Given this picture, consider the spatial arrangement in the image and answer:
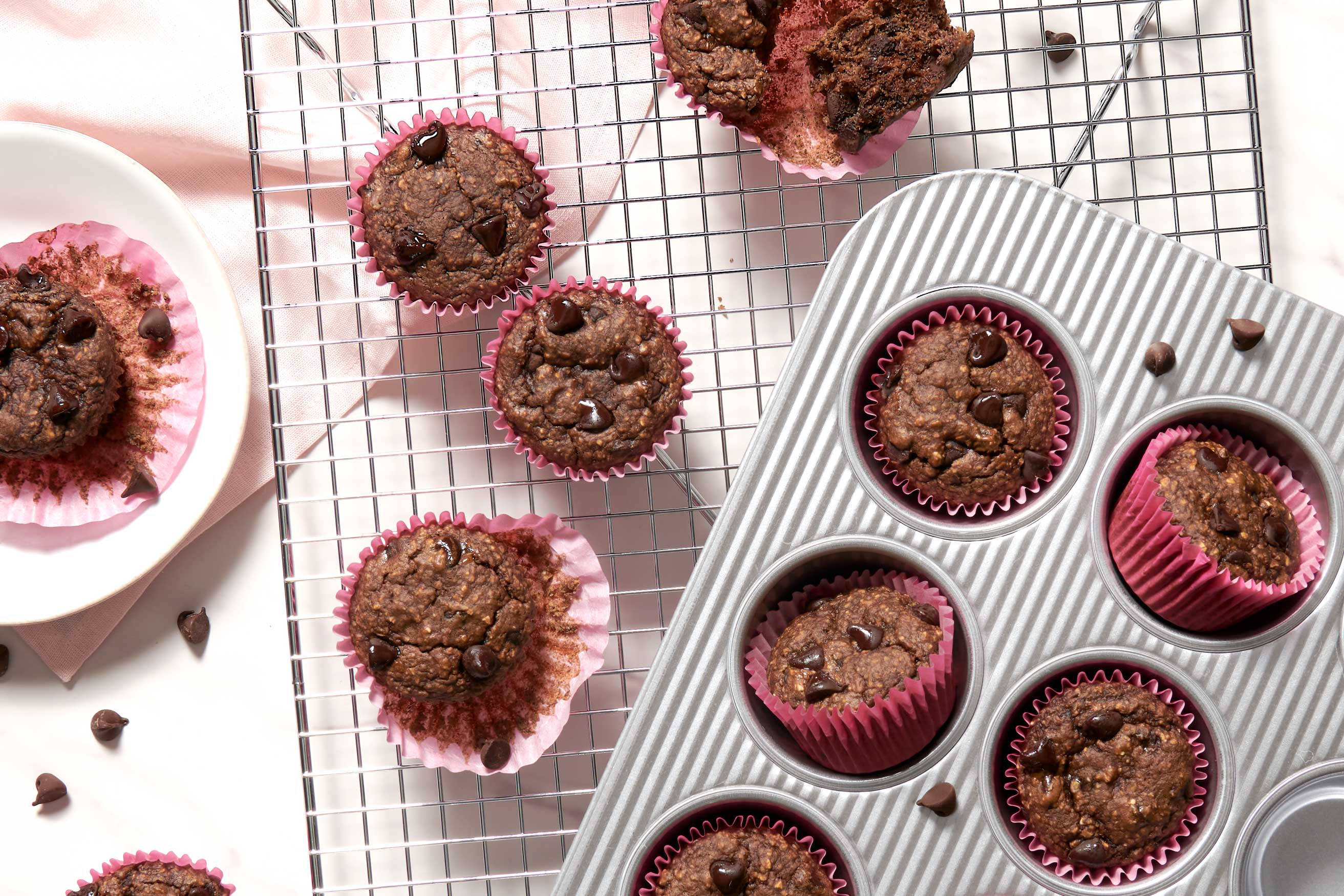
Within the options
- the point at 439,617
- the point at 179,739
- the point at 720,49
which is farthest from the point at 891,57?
the point at 179,739

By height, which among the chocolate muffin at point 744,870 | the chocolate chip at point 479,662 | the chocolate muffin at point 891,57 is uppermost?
the chocolate muffin at point 891,57

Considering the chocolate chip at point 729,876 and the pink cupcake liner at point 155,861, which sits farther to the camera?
the pink cupcake liner at point 155,861

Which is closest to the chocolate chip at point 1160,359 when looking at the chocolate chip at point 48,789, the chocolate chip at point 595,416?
the chocolate chip at point 595,416

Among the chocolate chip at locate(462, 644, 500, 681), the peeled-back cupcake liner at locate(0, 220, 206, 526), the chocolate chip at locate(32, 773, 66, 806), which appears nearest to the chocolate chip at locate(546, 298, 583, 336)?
the chocolate chip at locate(462, 644, 500, 681)

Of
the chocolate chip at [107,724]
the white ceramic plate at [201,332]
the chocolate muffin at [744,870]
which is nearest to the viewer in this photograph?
the chocolate muffin at [744,870]

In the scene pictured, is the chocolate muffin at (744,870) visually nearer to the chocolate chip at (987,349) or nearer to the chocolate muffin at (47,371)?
the chocolate chip at (987,349)
